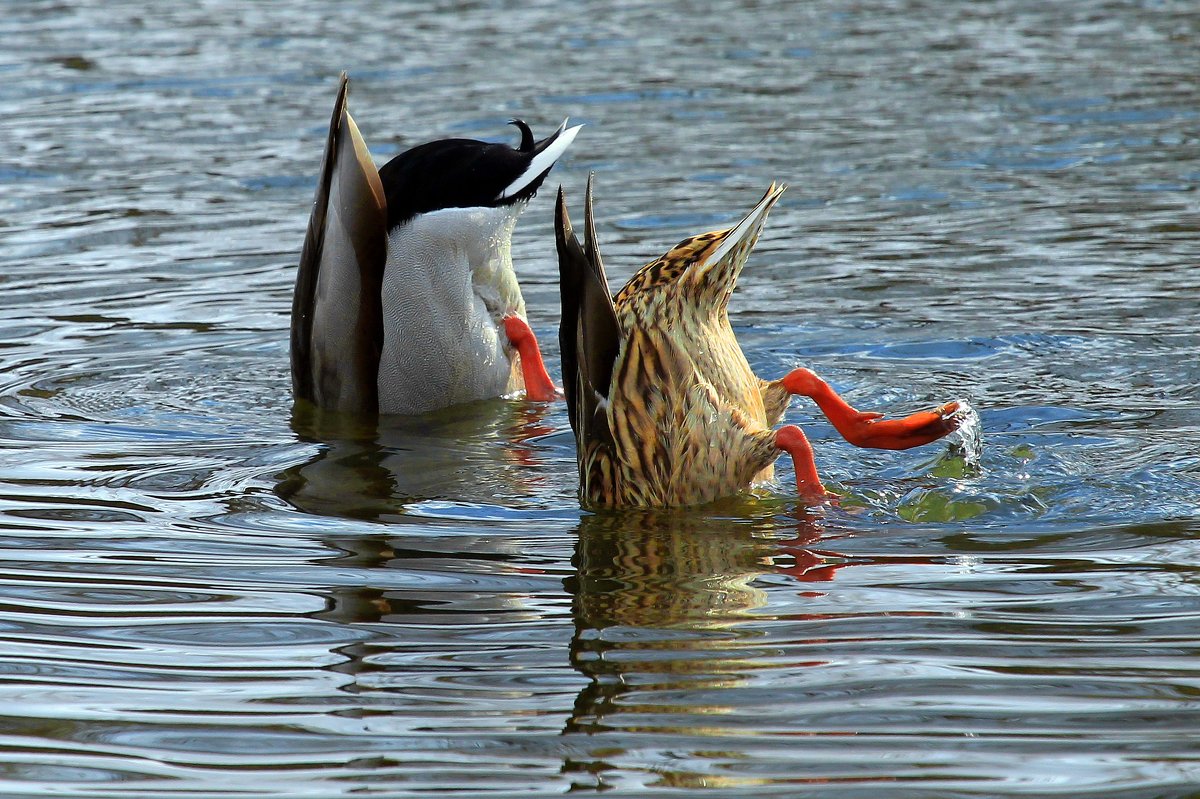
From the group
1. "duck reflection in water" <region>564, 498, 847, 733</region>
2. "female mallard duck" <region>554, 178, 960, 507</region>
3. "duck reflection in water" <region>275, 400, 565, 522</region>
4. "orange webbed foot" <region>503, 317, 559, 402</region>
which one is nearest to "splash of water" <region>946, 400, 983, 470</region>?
"female mallard duck" <region>554, 178, 960, 507</region>

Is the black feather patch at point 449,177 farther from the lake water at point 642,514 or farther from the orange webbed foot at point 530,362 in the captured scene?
the lake water at point 642,514

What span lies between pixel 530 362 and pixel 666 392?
1.85 meters

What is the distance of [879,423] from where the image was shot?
16.6 feet

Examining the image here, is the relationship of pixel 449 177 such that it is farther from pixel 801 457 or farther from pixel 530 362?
pixel 801 457

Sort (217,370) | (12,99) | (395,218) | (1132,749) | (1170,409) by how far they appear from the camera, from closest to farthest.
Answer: (1132,749), (1170,409), (395,218), (217,370), (12,99)

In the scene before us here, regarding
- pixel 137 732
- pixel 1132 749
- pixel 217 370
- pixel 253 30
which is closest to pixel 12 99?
pixel 253 30

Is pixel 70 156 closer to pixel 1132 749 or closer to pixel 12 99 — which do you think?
pixel 12 99

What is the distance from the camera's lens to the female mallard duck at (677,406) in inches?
196

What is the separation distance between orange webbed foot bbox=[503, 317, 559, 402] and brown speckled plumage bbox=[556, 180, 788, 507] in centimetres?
160

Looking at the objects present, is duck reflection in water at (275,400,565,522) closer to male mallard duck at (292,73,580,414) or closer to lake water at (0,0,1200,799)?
lake water at (0,0,1200,799)

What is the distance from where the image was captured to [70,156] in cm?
1094

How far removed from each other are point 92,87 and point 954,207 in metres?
7.25

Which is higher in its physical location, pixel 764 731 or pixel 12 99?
pixel 12 99

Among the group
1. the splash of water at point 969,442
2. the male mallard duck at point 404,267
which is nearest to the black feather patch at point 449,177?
the male mallard duck at point 404,267
